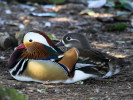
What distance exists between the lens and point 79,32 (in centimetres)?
794

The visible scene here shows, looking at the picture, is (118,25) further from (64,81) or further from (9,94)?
→ (9,94)

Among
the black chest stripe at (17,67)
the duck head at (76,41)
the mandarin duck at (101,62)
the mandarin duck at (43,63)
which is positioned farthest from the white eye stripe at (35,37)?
the duck head at (76,41)

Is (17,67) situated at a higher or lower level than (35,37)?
lower

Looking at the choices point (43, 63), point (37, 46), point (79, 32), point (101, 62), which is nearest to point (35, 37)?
point (37, 46)

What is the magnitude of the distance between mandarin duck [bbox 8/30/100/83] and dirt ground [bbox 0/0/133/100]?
9cm

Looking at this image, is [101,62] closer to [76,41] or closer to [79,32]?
[76,41]

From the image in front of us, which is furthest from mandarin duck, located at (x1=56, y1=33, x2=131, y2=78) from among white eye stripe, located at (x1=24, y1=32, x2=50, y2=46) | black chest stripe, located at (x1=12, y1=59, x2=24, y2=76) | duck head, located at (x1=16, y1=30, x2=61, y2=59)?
black chest stripe, located at (x1=12, y1=59, x2=24, y2=76)

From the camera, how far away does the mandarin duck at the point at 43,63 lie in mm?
4805

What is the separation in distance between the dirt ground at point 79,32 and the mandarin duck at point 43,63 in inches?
3.6

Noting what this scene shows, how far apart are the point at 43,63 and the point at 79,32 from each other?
322cm

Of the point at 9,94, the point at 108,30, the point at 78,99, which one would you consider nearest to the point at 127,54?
the point at 108,30

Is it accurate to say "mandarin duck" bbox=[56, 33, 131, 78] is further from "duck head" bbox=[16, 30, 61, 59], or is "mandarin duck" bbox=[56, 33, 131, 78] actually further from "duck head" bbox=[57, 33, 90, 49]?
"duck head" bbox=[57, 33, 90, 49]

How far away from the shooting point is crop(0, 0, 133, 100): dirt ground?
176 inches

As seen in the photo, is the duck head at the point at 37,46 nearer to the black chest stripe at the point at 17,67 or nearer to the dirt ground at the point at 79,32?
the black chest stripe at the point at 17,67
